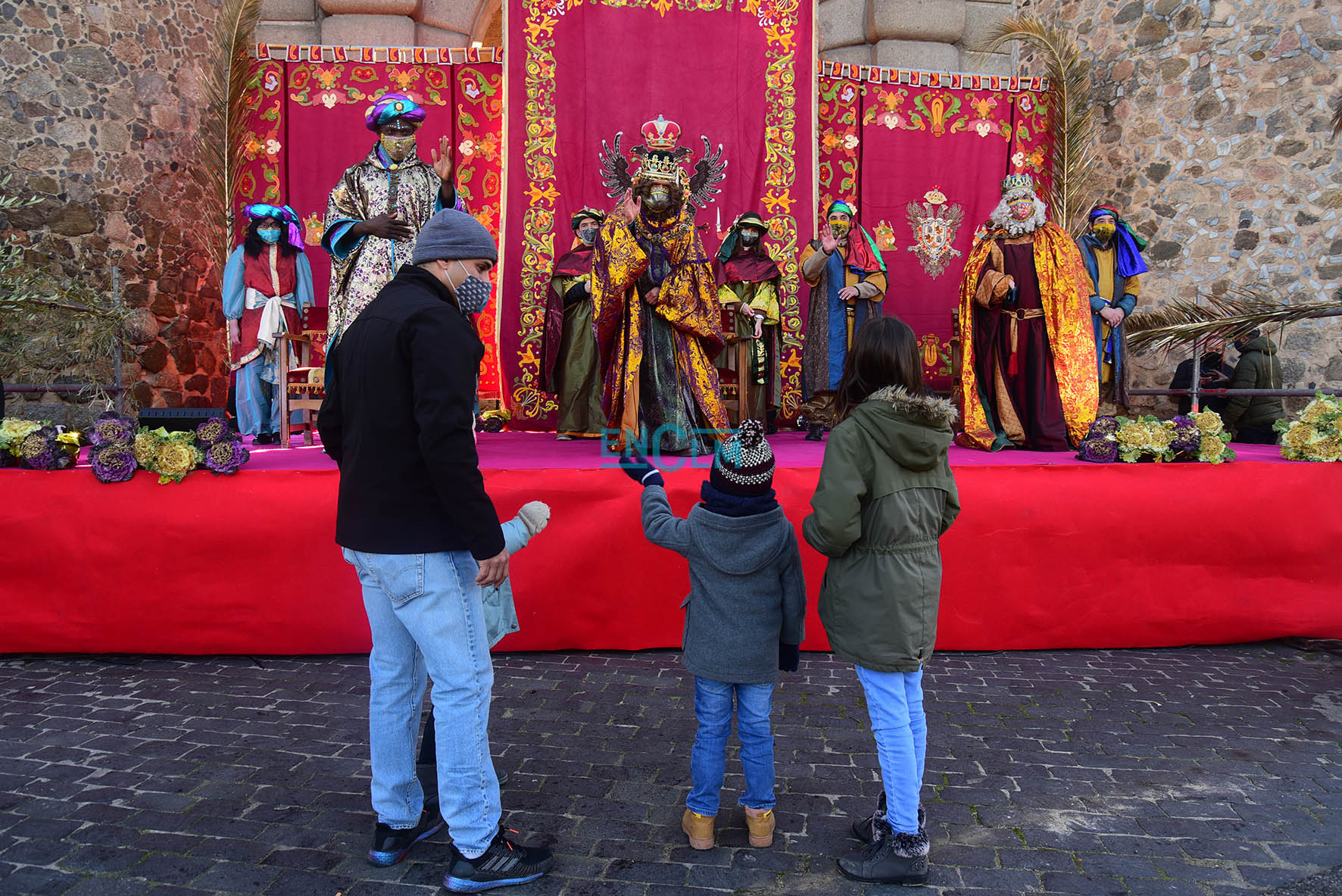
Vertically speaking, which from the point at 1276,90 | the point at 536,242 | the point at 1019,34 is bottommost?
the point at 536,242

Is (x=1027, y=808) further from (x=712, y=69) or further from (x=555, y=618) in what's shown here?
(x=712, y=69)

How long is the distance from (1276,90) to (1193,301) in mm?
1812

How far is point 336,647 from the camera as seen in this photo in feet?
13.6

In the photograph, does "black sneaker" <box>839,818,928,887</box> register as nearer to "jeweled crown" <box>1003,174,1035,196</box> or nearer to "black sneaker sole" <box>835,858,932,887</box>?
"black sneaker sole" <box>835,858,932,887</box>

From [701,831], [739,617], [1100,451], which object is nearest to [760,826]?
[701,831]

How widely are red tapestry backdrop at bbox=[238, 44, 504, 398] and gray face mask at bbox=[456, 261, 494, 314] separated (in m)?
4.81

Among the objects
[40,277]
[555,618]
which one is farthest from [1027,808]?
[40,277]

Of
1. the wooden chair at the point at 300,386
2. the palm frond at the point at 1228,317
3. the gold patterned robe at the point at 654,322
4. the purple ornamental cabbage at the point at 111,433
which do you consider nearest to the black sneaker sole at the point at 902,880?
the palm frond at the point at 1228,317

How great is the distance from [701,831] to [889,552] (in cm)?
99

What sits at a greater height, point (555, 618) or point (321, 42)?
point (321, 42)

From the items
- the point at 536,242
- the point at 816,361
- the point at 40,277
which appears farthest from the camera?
the point at 536,242

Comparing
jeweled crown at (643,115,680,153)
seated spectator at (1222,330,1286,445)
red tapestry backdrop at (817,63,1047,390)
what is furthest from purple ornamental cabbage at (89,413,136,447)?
seated spectator at (1222,330,1286,445)

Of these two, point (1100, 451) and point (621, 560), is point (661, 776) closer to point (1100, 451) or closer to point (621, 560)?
point (621, 560)

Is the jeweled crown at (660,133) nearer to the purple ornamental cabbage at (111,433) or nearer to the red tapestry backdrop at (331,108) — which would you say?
the red tapestry backdrop at (331,108)
